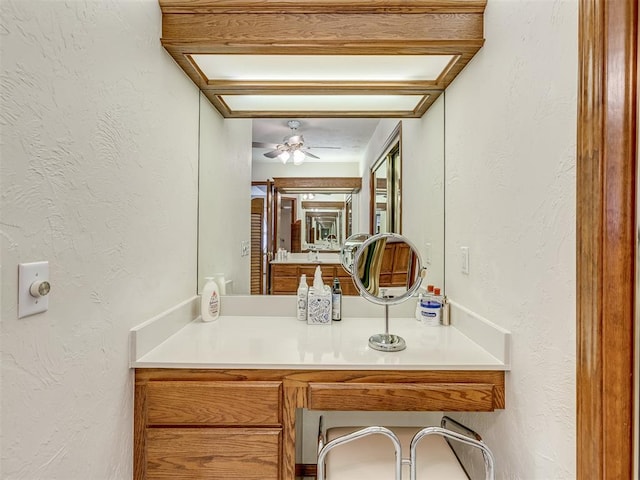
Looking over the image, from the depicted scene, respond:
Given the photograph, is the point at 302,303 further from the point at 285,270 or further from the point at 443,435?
the point at 443,435

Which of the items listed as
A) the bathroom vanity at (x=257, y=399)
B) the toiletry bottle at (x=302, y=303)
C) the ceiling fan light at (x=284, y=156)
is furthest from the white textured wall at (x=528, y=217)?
the ceiling fan light at (x=284, y=156)

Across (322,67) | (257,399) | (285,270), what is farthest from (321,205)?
(257,399)

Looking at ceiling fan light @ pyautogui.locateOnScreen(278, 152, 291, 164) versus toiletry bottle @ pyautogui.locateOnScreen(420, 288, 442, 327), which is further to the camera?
ceiling fan light @ pyautogui.locateOnScreen(278, 152, 291, 164)

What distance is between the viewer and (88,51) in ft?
3.13

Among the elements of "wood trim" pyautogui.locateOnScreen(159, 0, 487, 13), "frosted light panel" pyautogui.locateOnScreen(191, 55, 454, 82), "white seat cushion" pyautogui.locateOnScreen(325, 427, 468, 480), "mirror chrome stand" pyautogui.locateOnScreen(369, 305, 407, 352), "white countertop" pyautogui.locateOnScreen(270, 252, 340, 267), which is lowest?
"white seat cushion" pyautogui.locateOnScreen(325, 427, 468, 480)

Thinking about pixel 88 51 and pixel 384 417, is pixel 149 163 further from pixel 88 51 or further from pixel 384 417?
pixel 384 417

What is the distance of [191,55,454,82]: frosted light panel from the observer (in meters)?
1.53

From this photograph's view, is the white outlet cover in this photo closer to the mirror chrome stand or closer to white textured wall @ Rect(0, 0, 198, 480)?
white textured wall @ Rect(0, 0, 198, 480)

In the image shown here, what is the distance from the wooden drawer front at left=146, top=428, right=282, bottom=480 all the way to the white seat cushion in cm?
20

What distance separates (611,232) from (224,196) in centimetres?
157

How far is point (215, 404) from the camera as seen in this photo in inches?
47.0

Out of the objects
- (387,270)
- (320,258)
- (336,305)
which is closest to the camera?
(387,270)

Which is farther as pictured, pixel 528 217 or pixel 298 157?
pixel 298 157

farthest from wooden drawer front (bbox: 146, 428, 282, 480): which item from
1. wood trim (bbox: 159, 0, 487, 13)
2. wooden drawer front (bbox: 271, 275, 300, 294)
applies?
wood trim (bbox: 159, 0, 487, 13)
